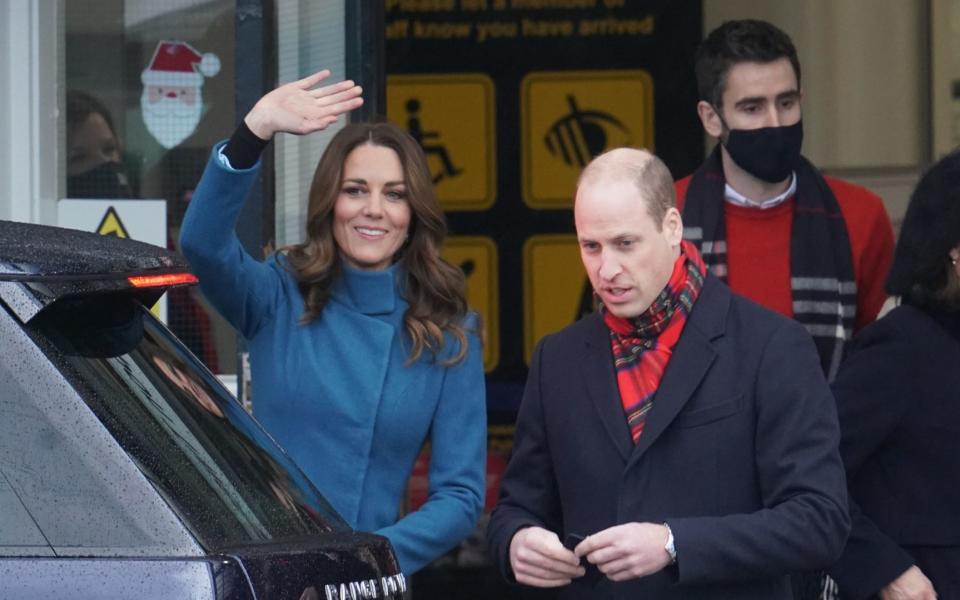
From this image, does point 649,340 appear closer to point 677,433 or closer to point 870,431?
point 677,433

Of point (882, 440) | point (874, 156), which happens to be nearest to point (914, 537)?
point (882, 440)

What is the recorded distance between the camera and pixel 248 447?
3.17 meters

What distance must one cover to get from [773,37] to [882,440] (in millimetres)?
1308

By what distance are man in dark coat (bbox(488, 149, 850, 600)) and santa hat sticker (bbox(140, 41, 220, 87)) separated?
7.71 feet

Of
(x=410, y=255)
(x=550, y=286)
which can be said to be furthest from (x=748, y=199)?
(x=550, y=286)

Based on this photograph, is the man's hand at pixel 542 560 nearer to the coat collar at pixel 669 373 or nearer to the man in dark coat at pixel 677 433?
the man in dark coat at pixel 677 433

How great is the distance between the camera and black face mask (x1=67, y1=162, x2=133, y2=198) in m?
5.86

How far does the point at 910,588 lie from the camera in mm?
4328

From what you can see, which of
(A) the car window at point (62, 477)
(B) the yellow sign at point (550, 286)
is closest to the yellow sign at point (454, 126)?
(B) the yellow sign at point (550, 286)

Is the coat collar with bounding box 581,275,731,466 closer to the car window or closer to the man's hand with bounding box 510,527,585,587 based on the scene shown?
the man's hand with bounding box 510,527,585,587

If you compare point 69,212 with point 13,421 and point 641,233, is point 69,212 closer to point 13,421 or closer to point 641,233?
point 641,233

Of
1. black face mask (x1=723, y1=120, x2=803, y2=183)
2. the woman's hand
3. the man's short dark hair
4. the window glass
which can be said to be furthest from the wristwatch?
the window glass

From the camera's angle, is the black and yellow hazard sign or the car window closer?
the car window

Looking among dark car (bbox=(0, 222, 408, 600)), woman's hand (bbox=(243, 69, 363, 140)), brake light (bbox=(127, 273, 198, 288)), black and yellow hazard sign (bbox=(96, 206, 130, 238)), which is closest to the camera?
dark car (bbox=(0, 222, 408, 600))
